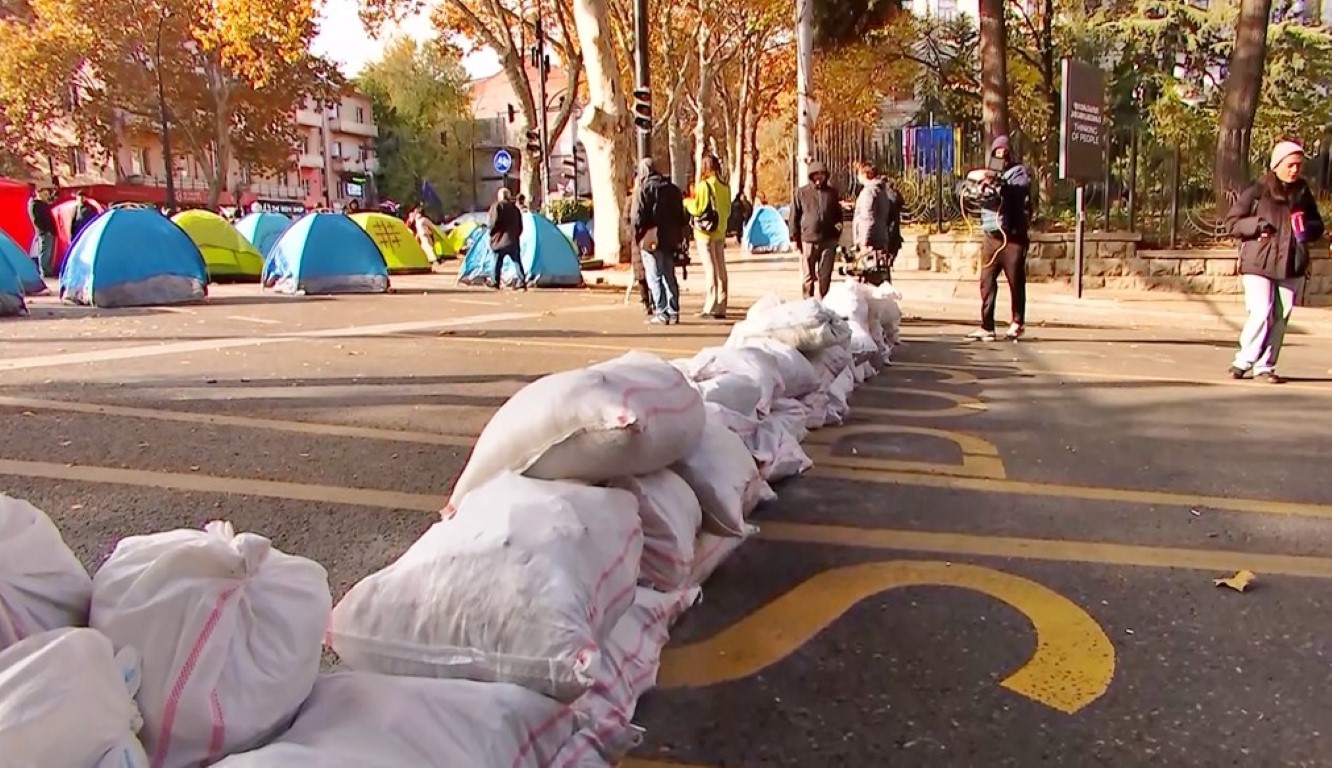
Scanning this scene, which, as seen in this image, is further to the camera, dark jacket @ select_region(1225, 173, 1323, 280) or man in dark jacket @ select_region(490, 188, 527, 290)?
man in dark jacket @ select_region(490, 188, 527, 290)

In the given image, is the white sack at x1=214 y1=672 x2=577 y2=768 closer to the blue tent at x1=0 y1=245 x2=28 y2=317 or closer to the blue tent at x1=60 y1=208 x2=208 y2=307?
the blue tent at x1=0 y1=245 x2=28 y2=317

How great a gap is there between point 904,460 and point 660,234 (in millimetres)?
6044

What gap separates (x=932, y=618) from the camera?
2.87 m

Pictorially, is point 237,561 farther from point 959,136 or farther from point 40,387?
point 959,136

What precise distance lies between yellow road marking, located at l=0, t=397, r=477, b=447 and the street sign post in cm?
980

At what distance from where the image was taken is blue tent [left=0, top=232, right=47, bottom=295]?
1175cm

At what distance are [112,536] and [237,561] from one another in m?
2.18

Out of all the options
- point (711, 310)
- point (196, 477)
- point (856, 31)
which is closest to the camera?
point (196, 477)

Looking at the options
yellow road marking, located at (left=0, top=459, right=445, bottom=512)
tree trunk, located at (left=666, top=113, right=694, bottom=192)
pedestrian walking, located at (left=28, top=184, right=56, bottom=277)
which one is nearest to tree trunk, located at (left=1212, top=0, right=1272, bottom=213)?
yellow road marking, located at (left=0, top=459, right=445, bottom=512)

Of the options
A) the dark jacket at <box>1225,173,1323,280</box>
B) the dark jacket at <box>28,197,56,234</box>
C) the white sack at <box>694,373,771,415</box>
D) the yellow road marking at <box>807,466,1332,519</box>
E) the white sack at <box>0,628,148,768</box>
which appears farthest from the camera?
the dark jacket at <box>28,197,56,234</box>

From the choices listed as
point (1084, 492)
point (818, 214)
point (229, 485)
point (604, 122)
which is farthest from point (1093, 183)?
point (229, 485)

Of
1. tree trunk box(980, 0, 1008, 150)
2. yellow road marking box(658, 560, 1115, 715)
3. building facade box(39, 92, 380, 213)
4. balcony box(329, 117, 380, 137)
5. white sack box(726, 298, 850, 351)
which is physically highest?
balcony box(329, 117, 380, 137)

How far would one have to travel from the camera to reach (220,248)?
58.9ft

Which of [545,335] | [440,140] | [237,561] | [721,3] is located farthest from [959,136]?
[440,140]
